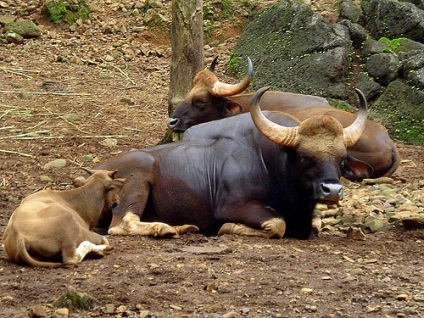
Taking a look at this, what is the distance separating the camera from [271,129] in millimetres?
8359

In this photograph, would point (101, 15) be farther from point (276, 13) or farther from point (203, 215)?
point (203, 215)

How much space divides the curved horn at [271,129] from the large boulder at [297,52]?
5710 millimetres

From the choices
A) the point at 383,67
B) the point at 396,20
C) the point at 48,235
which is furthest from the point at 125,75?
the point at 48,235

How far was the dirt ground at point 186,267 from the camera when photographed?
5930 mm

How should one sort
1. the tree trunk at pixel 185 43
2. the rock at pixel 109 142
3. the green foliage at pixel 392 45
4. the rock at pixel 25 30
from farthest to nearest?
the rock at pixel 25 30 → the green foliage at pixel 392 45 → the rock at pixel 109 142 → the tree trunk at pixel 185 43

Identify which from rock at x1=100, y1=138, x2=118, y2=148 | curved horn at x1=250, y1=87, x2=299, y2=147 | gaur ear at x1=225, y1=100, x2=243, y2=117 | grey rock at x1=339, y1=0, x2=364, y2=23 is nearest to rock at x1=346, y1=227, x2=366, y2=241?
curved horn at x1=250, y1=87, x2=299, y2=147

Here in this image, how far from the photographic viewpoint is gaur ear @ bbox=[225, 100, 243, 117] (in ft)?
36.6

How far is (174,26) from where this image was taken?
11.0 metres

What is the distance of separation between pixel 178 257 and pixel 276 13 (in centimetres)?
955

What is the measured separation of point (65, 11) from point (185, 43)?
7.67 metres

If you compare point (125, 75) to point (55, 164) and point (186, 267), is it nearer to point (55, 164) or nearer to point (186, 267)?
point (55, 164)

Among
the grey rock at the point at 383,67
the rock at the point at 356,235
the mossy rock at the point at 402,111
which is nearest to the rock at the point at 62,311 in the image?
the rock at the point at 356,235

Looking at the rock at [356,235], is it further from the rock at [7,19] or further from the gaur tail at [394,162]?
the rock at [7,19]

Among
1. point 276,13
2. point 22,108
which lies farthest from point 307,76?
point 22,108
